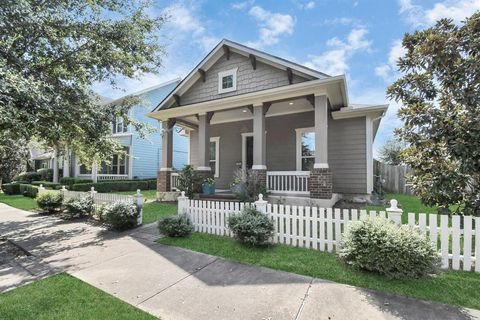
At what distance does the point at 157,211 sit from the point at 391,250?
24.9ft

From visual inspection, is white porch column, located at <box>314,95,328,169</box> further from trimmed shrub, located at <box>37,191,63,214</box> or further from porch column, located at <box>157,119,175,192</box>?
trimmed shrub, located at <box>37,191,63,214</box>

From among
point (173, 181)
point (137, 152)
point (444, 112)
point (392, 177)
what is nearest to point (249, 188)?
point (173, 181)

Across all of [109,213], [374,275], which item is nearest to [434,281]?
[374,275]

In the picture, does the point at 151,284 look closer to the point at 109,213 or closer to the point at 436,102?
the point at 109,213

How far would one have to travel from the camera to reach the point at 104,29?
337 inches

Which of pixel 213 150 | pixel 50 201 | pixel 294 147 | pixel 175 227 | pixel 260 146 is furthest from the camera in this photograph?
pixel 213 150

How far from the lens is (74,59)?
8.24 metres

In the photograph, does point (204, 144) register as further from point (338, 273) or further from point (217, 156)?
point (338, 273)

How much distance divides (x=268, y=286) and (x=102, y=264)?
332cm

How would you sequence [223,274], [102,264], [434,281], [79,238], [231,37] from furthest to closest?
1. [231,37]
2. [79,238]
3. [102,264]
4. [223,274]
5. [434,281]

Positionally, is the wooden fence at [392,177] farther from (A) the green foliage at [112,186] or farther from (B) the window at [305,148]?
(A) the green foliage at [112,186]

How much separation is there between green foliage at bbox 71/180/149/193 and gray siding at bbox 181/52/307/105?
347 inches

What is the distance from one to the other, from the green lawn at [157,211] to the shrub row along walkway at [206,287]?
202cm

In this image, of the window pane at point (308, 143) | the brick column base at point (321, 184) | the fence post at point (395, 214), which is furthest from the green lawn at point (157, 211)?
the fence post at point (395, 214)
